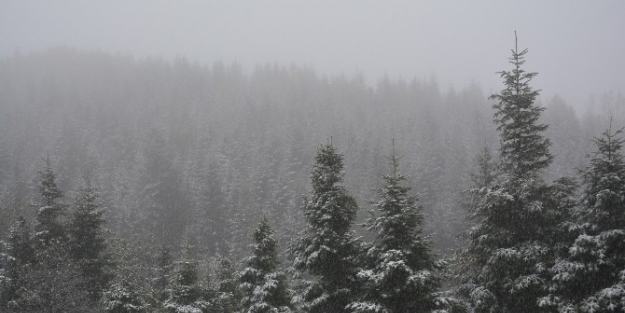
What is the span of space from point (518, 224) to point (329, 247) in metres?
6.74

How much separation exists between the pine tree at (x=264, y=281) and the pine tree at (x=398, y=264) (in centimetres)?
442

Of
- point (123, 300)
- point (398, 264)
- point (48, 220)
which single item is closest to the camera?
point (398, 264)

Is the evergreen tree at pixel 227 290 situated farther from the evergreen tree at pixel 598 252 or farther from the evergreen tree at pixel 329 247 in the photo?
the evergreen tree at pixel 598 252

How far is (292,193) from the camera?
7962cm

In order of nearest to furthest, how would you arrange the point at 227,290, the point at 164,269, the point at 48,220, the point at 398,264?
the point at 398,264 → the point at 227,290 → the point at 48,220 → the point at 164,269

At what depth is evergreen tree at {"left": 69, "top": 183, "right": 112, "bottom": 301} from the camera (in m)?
25.2

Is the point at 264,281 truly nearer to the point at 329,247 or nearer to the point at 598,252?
the point at 329,247

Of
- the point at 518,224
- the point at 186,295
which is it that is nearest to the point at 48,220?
the point at 186,295

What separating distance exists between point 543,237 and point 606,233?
241 centimetres

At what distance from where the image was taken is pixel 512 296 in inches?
557

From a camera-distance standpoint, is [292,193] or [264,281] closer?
[264,281]

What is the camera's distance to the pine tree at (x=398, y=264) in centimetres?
1338

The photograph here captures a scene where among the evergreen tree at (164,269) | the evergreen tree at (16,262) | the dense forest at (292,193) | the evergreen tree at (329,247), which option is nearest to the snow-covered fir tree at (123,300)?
the dense forest at (292,193)

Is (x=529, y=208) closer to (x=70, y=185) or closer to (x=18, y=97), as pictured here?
(x=70, y=185)
